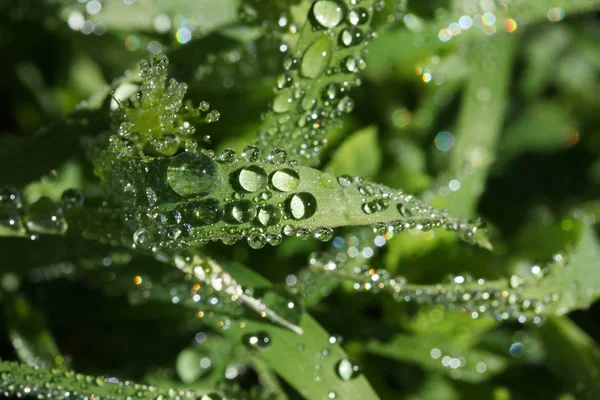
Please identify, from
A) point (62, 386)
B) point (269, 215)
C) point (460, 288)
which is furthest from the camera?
point (460, 288)

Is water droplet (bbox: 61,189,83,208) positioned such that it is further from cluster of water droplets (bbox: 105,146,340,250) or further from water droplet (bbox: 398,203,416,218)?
water droplet (bbox: 398,203,416,218)

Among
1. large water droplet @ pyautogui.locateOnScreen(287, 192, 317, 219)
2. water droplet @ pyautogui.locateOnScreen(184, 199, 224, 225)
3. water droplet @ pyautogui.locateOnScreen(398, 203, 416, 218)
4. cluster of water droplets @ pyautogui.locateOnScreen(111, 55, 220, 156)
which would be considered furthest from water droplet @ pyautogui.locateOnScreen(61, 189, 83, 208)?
water droplet @ pyautogui.locateOnScreen(398, 203, 416, 218)

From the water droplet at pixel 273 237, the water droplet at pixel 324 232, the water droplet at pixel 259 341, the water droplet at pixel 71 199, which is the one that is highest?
the water droplet at pixel 71 199

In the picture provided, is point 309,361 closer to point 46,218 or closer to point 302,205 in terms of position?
point 302,205

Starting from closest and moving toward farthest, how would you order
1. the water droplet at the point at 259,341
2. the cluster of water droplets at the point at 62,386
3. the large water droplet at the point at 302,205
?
1. the large water droplet at the point at 302,205
2. the cluster of water droplets at the point at 62,386
3. the water droplet at the point at 259,341

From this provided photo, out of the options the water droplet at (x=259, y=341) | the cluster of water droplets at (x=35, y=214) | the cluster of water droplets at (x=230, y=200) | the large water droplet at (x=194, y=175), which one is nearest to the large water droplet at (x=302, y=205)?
the cluster of water droplets at (x=230, y=200)

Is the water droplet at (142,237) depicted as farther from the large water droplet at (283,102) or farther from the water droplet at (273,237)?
the large water droplet at (283,102)

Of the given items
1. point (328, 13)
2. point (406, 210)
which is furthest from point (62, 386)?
point (328, 13)
